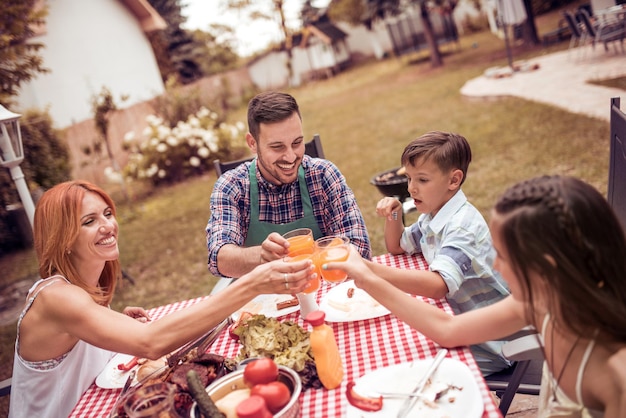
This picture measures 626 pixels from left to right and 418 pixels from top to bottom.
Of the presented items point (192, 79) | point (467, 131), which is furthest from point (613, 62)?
point (192, 79)

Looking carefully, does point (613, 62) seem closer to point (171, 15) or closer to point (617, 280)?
point (617, 280)

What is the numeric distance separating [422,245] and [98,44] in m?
16.0

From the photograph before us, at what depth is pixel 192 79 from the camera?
26734mm

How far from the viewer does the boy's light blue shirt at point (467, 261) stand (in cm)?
208

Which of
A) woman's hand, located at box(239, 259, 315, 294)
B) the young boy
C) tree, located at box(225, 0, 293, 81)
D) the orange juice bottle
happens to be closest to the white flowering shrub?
the young boy

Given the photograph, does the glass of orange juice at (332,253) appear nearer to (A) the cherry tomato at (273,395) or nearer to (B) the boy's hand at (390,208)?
(A) the cherry tomato at (273,395)

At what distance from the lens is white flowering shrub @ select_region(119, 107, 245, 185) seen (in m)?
11.5

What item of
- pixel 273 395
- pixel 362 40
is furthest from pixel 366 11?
pixel 273 395

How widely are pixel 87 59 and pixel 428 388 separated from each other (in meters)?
16.1

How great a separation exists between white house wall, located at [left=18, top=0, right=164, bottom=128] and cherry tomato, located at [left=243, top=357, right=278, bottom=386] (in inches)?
529

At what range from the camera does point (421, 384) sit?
1475 mm

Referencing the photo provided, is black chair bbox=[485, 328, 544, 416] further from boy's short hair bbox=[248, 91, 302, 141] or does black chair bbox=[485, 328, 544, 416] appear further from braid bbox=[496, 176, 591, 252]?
boy's short hair bbox=[248, 91, 302, 141]

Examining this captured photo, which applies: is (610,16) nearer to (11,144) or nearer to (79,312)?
(11,144)

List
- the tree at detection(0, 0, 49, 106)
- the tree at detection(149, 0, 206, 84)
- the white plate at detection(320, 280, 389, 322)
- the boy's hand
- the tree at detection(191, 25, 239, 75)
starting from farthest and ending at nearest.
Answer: the tree at detection(191, 25, 239, 75) → the tree at detection(149, 0, 206, 84) → the tree at detection(0, 0, 49, 106) → the boy's hand → the white plate at detection(320, 280, 389, 322)
